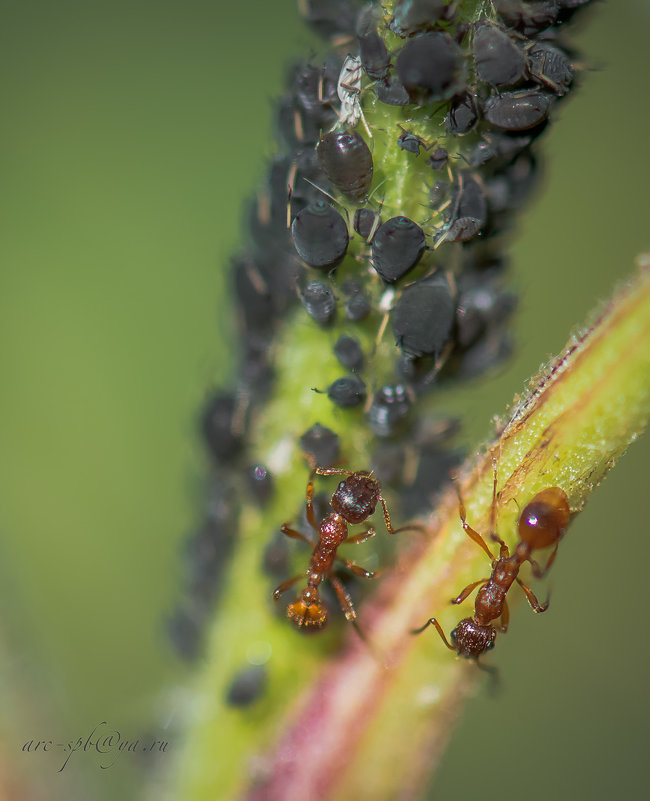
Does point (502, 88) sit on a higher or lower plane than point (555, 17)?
lower

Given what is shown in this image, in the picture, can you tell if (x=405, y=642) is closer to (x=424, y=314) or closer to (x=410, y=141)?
(x=424, y=314)

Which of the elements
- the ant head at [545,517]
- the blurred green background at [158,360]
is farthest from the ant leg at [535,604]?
the ant head at [545,517]

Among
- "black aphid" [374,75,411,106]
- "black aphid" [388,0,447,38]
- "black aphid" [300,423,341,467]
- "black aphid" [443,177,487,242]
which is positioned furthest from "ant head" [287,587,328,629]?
"black aphid" [388,0,447,38]

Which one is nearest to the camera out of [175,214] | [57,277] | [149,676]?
[149,676]

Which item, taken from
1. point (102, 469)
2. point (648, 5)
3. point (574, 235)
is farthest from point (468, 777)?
point (648, 5)

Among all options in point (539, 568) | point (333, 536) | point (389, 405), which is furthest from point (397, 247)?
point (539, 568)

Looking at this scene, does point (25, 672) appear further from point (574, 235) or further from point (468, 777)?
point (574, 235)
